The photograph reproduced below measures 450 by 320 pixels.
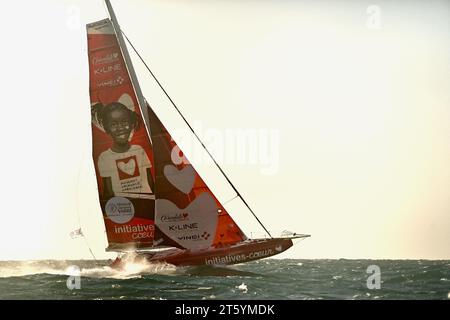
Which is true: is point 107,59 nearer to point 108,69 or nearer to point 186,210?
point 108,69

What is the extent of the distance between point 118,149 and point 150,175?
1.52 metres

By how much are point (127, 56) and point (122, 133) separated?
278 cm

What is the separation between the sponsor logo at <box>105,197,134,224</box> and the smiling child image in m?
0.32

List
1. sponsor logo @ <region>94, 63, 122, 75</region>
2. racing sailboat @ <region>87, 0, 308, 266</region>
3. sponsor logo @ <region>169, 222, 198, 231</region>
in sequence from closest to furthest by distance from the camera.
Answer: racing sailboat @ <region>87, 0, 308, 266</region>, sponsor logo @ <region>169, 222, 198, 231</region>, sponsor logo @ <region>94, 63, 122, 75</region>

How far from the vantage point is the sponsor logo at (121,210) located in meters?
23.0

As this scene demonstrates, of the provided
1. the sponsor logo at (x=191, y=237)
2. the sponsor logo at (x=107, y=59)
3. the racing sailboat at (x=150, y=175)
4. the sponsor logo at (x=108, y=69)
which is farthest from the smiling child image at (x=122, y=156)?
the sponsor logo at (x=191, y=237)

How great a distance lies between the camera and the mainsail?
2195 centimetres

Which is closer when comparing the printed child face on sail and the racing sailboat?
the racing sailboat

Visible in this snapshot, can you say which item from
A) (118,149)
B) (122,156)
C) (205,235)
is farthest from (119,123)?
(205,235)

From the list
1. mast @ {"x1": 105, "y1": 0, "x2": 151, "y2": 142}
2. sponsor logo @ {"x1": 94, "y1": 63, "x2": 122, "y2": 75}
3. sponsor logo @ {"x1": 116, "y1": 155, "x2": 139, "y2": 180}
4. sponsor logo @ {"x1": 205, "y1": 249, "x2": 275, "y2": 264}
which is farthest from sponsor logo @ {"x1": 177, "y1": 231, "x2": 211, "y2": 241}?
sponsor logo @ {"x1": 94, "y1": 63, "x2": 122, "y2": 75}

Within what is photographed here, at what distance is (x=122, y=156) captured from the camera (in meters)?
22.7

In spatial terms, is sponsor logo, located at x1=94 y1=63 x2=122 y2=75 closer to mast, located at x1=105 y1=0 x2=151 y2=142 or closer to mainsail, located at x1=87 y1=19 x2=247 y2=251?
mainsail, located at x1=87 y1=19 x2=247 y2=251
